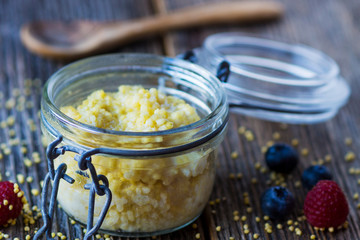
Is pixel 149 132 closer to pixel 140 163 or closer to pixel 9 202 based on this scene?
pixel 140 163

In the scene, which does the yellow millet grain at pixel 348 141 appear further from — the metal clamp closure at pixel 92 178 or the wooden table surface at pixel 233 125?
the metal clamp closure at pixel 92 178

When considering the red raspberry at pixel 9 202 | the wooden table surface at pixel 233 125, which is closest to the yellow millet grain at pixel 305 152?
the wooden table surface at pixel 233 125

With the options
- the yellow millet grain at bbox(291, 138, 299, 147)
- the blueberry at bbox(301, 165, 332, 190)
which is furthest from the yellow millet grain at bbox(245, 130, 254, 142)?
the blueberry at bbox(301, 165, 332, 190)

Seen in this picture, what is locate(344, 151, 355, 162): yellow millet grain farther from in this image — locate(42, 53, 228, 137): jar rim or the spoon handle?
the spoon handle

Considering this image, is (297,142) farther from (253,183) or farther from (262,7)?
(262,7)

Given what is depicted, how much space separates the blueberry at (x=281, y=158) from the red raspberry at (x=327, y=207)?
172 millimetres

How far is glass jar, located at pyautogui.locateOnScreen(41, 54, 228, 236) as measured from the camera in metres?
0.95

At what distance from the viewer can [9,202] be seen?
42.5 inches

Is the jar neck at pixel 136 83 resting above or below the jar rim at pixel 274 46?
below

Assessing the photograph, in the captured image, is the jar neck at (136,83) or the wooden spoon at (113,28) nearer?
the jar neck at (136,83)

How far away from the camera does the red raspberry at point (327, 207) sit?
1.13 metres

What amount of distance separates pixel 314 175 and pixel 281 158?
0.10 metres

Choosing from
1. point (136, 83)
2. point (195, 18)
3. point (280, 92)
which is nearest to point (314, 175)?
point (280, 92)

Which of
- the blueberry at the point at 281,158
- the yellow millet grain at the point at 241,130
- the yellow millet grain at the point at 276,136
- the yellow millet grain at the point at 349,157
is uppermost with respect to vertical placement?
the yellow millet grain at the point at 241,130
